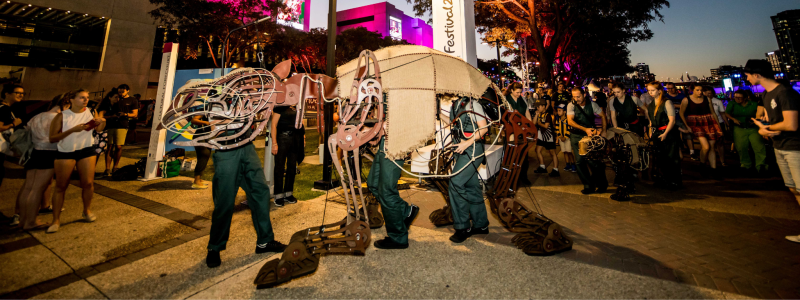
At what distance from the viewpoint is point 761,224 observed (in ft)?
13.5

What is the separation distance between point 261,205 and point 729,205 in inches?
265

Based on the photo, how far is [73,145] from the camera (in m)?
3.97

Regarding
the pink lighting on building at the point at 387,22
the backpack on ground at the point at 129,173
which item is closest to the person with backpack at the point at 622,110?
the backpack on ground at the point at 129,173

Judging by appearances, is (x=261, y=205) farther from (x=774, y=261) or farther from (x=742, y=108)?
(x=742, y=108)

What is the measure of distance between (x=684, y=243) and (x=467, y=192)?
2448 mm

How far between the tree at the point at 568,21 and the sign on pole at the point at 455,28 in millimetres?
11148

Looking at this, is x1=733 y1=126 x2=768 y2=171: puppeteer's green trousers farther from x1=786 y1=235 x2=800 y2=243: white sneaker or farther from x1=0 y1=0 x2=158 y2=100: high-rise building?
x1=0 y1=0 x2=158 y2=100: high-rise building

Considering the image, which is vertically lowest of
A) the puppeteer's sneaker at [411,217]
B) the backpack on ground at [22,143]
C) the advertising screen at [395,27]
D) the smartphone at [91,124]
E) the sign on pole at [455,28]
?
the puppeteer's sneaker at [411,217]

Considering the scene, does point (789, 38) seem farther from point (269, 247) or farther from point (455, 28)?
point (269, 247)

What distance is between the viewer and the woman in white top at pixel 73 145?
3.90m

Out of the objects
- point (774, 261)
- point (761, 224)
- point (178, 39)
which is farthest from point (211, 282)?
point (178, 39)

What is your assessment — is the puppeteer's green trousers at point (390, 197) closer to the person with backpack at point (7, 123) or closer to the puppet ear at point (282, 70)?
the puppet ear at point (282, 70)

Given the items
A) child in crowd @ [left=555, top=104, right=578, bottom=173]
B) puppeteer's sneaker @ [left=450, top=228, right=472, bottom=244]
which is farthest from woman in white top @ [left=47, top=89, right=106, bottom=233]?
child in crowd @ [left=555, top=104, right=578, bottom=173]

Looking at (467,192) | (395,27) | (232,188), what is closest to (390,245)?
(467,192)
